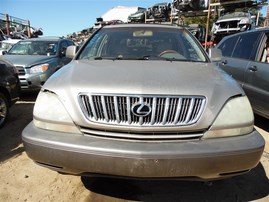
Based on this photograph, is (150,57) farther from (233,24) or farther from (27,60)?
(233,24)

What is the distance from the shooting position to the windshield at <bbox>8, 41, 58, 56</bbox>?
7413 millimetres

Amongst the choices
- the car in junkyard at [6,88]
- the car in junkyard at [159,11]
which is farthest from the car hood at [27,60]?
the car in junkyard at [159,11]

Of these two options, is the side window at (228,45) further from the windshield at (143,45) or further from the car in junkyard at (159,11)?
the car in junkyard at (159,11)

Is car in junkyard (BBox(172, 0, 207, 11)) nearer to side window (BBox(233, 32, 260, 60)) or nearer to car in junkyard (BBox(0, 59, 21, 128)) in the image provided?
side window (BBox(233, 32, 260, 60))

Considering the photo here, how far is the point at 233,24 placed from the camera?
13.4 meters

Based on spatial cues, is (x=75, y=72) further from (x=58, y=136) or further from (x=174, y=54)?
(x=174, y=54)

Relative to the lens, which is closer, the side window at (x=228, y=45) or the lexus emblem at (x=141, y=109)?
the lexus emblem at (x=141, y=109)

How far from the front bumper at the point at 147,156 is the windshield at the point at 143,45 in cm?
133

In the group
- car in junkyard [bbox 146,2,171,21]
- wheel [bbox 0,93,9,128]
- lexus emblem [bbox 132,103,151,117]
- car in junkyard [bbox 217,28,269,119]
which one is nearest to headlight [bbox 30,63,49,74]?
wheel [bbox 0,93,9,128]

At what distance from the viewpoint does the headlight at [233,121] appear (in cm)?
207

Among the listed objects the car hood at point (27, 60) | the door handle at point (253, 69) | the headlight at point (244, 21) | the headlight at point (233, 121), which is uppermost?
the headlight at point (233, 121)

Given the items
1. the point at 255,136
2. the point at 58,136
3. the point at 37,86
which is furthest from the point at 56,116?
the point at 37,86

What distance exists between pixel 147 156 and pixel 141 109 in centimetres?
34

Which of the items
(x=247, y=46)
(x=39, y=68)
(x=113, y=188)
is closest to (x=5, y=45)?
(x=39, y=68)
